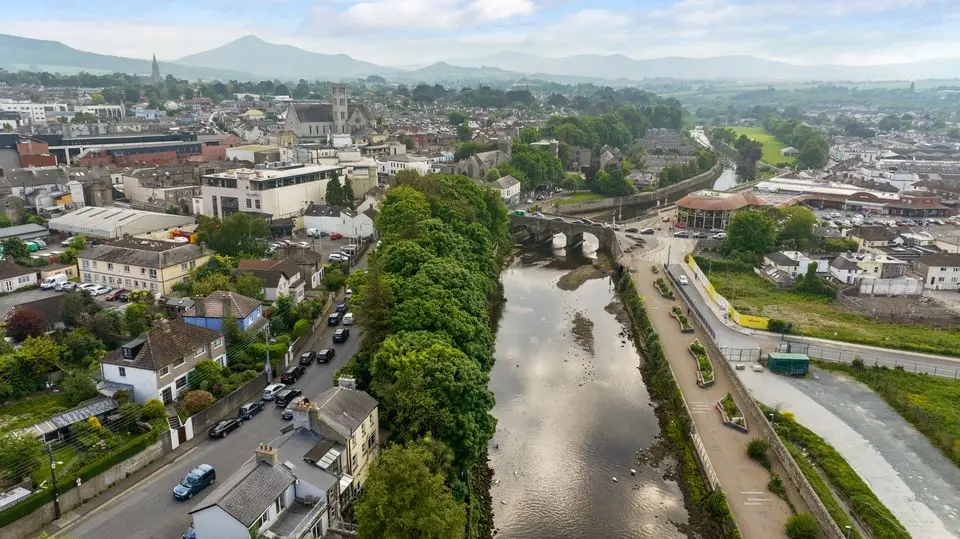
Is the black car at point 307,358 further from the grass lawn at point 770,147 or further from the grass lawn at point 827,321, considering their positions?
the grass lawn at point 770,147

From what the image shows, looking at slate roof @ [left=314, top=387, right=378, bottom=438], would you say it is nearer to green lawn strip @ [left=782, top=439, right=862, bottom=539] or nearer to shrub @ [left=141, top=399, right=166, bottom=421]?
shrub @ [left=141, top=399, right=166, bottom=421]

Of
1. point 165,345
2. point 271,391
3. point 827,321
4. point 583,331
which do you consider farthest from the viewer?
point 583,331

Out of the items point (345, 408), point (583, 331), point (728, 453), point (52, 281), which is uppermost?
point (345, 408)

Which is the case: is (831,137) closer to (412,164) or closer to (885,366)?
(412,164)

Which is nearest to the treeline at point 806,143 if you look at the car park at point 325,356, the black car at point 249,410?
the car park at point 325,356

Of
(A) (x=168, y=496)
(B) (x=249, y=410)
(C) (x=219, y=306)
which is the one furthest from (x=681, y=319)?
(A) (x=168, y=496)

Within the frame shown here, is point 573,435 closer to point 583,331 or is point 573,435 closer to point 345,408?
point 345,408

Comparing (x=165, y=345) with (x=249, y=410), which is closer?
(x=249, y=410)

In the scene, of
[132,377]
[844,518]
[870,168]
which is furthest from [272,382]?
[870,168]
